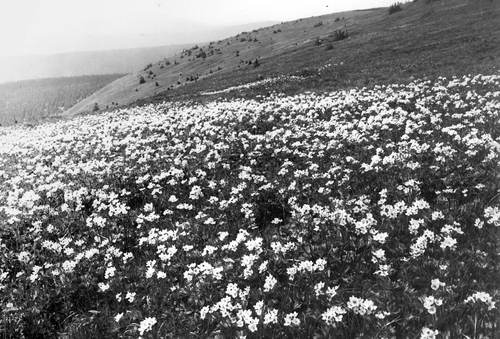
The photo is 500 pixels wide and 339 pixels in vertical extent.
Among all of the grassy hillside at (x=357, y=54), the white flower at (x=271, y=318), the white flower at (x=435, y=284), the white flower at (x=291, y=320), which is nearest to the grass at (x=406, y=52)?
the grassy hillside at (x=357, y=54)

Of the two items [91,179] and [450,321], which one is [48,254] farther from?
[450,321]

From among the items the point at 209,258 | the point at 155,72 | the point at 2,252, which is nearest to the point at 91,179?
the point at 2,252

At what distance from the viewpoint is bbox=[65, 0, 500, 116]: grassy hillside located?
73.5 ft

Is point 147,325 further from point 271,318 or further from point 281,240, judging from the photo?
point 281,240

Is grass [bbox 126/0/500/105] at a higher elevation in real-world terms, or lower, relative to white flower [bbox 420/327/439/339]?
higher

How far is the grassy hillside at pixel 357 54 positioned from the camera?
882 inches

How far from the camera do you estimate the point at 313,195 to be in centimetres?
714

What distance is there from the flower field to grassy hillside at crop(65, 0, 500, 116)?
1298 centimetres

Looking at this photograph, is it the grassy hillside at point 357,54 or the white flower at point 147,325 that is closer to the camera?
the white flower at point 147,325

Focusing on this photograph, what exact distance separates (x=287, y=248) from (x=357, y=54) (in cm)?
3178

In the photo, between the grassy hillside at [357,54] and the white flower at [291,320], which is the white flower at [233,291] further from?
the grassy hillside at [357,54]

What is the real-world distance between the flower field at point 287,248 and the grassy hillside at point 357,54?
511 inches

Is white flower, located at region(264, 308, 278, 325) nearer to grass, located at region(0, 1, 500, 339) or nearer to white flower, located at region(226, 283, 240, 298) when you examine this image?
grass, located at region(0, 1, 500, 339)

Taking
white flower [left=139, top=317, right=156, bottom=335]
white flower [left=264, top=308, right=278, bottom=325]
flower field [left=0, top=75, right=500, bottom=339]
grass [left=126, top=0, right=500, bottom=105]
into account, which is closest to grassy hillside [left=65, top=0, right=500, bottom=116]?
grass [left=126, top=0, right=500, bottom=105]
